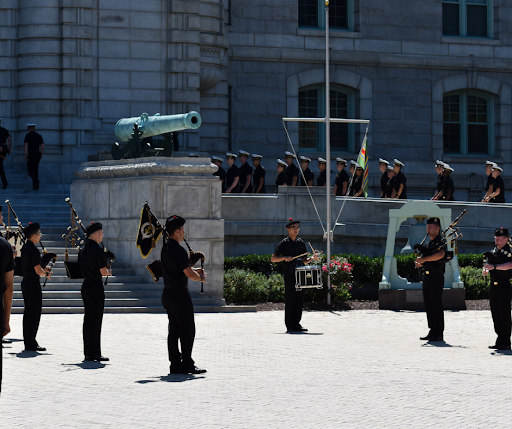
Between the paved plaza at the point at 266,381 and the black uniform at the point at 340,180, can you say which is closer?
the paved plaza at the point at 266,381

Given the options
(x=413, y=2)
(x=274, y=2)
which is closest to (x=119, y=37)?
(x=274, y=2)

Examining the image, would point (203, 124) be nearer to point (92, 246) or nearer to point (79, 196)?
point (79, 196)

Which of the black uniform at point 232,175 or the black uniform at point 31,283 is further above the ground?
the black uniform at point 232,175

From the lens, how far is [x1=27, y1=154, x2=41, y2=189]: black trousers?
87.1 feet

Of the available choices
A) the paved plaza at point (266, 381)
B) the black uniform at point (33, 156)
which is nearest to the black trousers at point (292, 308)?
the paved plaza at point (266, 381)

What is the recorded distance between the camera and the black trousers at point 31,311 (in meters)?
13.7

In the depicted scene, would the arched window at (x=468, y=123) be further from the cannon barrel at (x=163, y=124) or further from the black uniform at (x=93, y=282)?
the black uniform at (x=93, y=282)

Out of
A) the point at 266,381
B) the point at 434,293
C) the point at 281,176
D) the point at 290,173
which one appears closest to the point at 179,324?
the point at 266,381

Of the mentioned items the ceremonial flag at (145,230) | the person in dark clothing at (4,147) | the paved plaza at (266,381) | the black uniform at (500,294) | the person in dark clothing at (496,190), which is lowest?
the paved plaza at (266,381)

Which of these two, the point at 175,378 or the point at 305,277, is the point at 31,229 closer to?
the point at 175,378

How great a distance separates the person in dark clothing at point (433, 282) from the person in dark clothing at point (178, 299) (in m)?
4.57

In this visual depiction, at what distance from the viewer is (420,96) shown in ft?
111

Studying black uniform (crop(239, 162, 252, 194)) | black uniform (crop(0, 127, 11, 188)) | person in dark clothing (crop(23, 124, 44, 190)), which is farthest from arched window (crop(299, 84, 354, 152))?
black uniform (crop(0, 127, 11, 188))

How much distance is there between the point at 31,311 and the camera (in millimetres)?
13938
